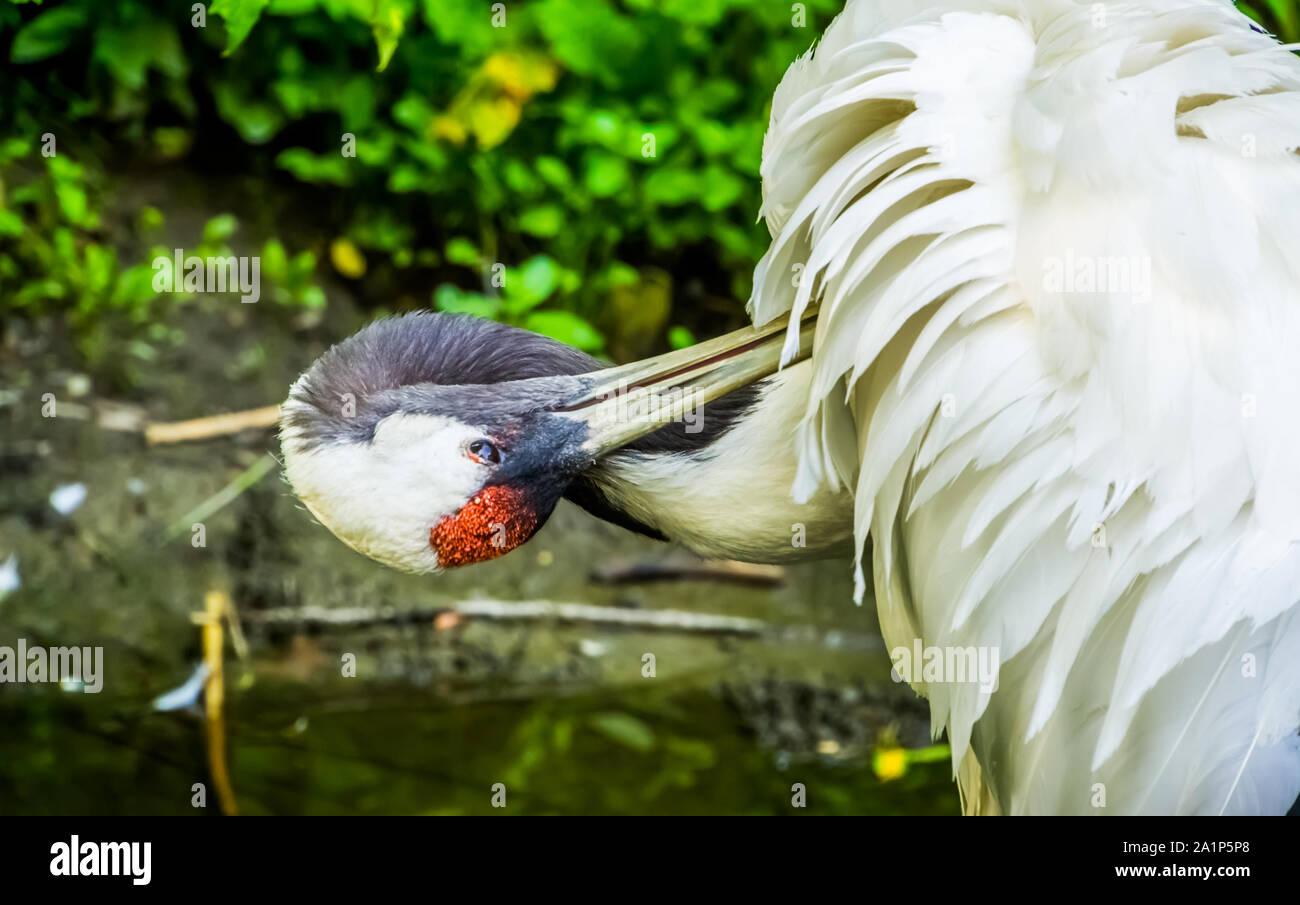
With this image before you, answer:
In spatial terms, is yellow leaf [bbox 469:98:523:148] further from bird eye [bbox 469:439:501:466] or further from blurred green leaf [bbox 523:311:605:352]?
bird eye [bbox 469:439:501:466]

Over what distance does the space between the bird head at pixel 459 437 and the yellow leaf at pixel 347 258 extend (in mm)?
1897

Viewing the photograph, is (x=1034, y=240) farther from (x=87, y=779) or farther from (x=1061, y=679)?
(x=87, y=779)

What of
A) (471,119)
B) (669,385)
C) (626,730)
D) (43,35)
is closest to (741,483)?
(669,385)

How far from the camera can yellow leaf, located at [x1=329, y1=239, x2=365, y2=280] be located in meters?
3.25

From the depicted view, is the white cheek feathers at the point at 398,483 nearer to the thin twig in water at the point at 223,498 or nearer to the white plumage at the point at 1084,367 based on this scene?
the white plumage at the point at 1084,367

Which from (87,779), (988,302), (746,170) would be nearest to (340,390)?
(988,302)

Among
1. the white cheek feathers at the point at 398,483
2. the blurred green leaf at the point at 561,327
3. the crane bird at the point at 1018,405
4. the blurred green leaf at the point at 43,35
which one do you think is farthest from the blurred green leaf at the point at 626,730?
the blurred green leaf at the point at 43,35

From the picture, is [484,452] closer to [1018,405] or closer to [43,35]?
[1018,405]

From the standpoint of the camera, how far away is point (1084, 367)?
1134 millimetres

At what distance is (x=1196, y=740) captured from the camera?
1169 millimetres

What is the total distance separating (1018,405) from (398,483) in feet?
1.90

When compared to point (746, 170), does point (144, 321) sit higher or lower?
lower

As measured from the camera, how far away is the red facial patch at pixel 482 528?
4.14 feet

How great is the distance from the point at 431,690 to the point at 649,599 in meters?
0.55
